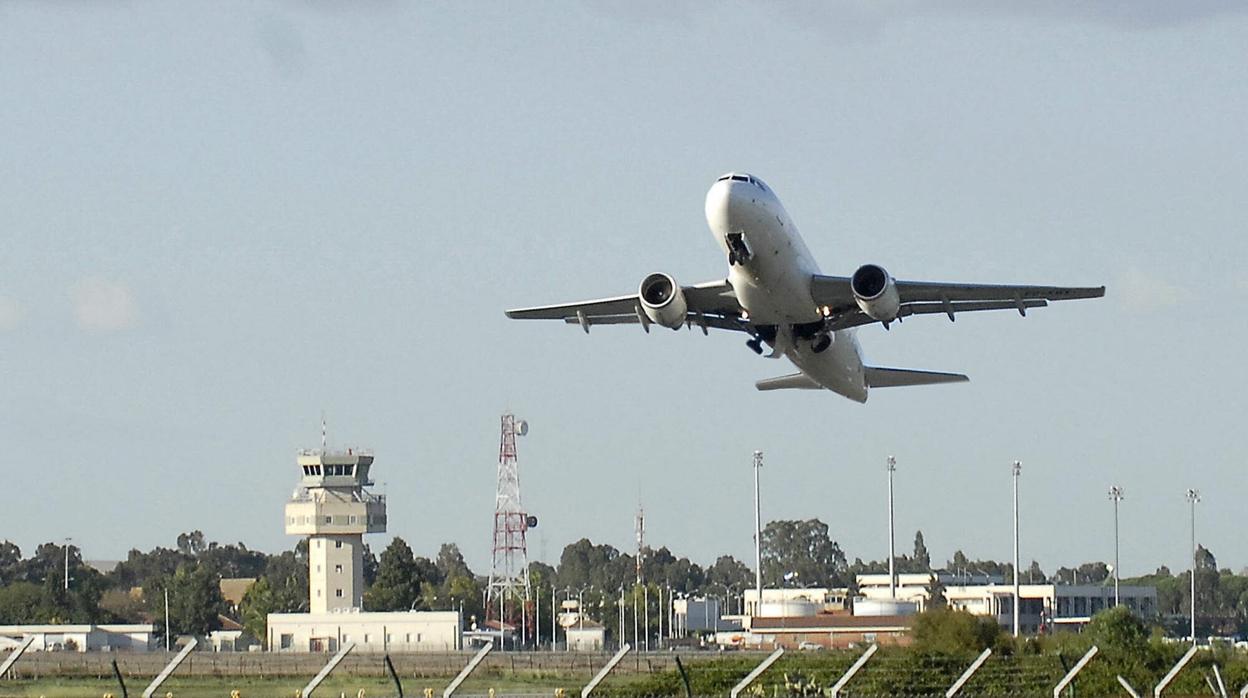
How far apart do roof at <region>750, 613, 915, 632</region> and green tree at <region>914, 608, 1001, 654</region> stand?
58.7 metres

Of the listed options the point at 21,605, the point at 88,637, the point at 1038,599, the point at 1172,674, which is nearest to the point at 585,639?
the point at 88,637

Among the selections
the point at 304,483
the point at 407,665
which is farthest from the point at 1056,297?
the point at 304,483

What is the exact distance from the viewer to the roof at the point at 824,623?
117 m

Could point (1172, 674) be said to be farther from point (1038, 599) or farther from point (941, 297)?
point (1038, 599)

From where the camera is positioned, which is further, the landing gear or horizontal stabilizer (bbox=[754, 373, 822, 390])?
horizontal stabilizer (bbox=[754, 373, 822, 390])

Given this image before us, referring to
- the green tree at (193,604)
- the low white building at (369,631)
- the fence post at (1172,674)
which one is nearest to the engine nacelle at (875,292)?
the fence post at (1172,674)

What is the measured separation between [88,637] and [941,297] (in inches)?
2870

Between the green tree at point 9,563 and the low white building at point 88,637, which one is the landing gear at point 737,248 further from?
the green tree at point 9,563

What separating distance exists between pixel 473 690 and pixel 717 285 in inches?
597

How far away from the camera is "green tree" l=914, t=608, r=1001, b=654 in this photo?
5256 cm

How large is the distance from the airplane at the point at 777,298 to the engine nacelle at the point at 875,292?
0.02m

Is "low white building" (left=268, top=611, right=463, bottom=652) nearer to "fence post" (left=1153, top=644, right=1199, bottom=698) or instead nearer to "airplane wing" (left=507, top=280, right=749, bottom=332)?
"airplane wing" (left=507, top=280, right=749, bottom=332)

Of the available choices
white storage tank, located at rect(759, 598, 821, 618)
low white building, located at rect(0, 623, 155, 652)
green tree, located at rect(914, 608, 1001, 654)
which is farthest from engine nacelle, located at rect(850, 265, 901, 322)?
white storage tank, located at rect(759, 598, 821, 618)

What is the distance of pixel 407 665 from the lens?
74.9 m
